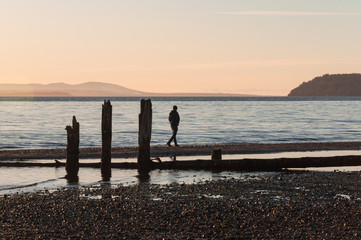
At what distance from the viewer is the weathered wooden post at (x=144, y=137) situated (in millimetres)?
22281

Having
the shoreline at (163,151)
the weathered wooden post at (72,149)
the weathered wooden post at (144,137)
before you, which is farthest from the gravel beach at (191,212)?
the shoreline at (163,151)

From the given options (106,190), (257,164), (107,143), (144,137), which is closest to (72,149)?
(107,143)

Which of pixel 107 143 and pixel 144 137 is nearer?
pixel 107 143

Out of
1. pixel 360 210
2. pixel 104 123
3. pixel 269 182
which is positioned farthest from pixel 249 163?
pixel 360 210

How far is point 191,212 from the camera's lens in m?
13.8

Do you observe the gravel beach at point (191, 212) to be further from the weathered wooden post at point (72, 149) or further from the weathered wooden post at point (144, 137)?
the weathered wooden post at point (72, 149)

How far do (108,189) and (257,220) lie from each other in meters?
6.32

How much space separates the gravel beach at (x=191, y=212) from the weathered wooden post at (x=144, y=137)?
12.4 feet

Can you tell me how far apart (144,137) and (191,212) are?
351 inches

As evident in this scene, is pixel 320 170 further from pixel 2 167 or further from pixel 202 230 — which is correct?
pixel 2 167

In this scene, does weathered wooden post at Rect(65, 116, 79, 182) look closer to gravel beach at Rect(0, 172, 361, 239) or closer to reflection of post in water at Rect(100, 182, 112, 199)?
reflection of post in water at Rect(100, 182, 112, 199)

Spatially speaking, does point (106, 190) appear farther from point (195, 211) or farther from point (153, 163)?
point (153, 163)

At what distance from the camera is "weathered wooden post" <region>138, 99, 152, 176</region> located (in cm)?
2228

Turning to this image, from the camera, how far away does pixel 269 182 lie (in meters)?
19.2
